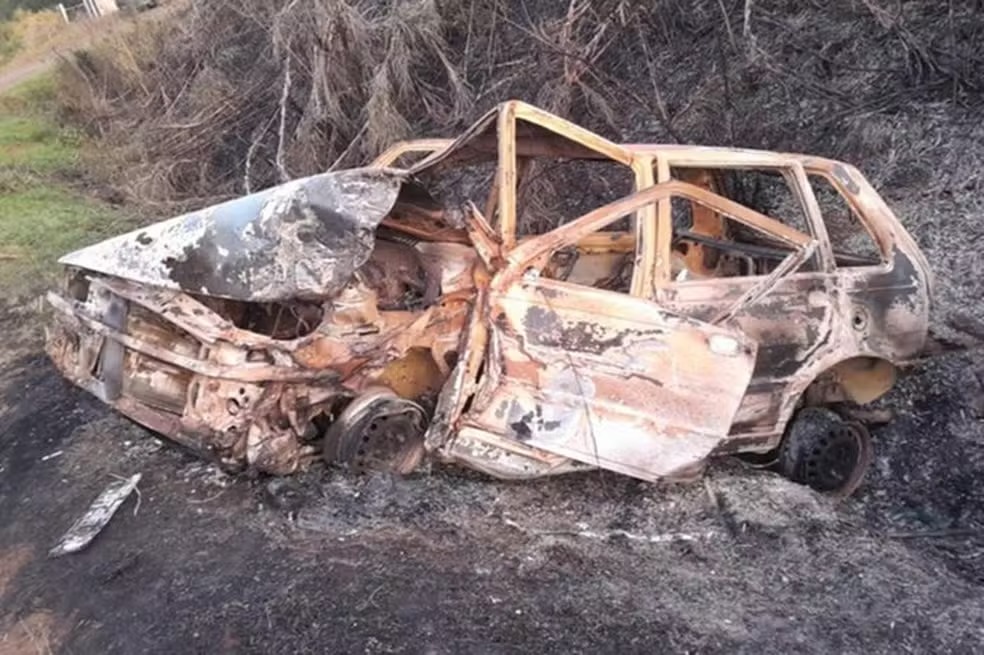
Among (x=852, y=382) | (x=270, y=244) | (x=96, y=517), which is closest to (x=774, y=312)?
(x=852, y=382)

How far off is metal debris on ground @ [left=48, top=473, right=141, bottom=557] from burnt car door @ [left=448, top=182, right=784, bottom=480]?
203 cm

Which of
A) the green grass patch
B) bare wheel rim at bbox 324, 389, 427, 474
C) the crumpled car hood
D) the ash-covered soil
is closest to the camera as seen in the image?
the ash-covered soil

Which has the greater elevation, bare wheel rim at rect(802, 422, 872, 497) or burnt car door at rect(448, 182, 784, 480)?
burnt car door at rect(448, 182, 784, 480)

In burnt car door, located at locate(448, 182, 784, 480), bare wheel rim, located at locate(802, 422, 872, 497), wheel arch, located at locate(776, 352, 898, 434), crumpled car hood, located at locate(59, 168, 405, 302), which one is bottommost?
bare wheel rim, located at locate(802, 422, 872, 497)

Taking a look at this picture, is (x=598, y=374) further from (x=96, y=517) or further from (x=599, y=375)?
(x=96, y=517)

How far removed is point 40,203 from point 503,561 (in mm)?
9877

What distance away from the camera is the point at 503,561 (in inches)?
159

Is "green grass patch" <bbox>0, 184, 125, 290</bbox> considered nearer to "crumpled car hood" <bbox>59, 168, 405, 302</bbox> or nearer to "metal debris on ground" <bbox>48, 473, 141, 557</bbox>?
"metal debris on ground" <bbox>48, 473, 141, 557</bbox>

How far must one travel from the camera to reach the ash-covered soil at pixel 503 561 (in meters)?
3.55

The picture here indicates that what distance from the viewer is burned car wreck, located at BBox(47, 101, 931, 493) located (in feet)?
13.6

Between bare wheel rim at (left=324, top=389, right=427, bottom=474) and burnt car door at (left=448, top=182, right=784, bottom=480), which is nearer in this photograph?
burnt car door at (left=448, top=182, right=784, bottom=480)

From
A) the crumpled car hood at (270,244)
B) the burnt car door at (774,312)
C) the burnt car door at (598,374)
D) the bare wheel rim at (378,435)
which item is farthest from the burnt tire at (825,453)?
the crumpled car hood at (270,244)

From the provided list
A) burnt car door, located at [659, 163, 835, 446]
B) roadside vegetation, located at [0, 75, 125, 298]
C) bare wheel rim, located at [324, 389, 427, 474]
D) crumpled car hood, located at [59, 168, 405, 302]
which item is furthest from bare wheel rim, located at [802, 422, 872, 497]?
roadside vegetation, located at [0, 75, 125, 298]

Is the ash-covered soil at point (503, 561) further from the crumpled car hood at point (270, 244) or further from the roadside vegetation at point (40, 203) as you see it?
the roadside vegetation at point (40, 203)
